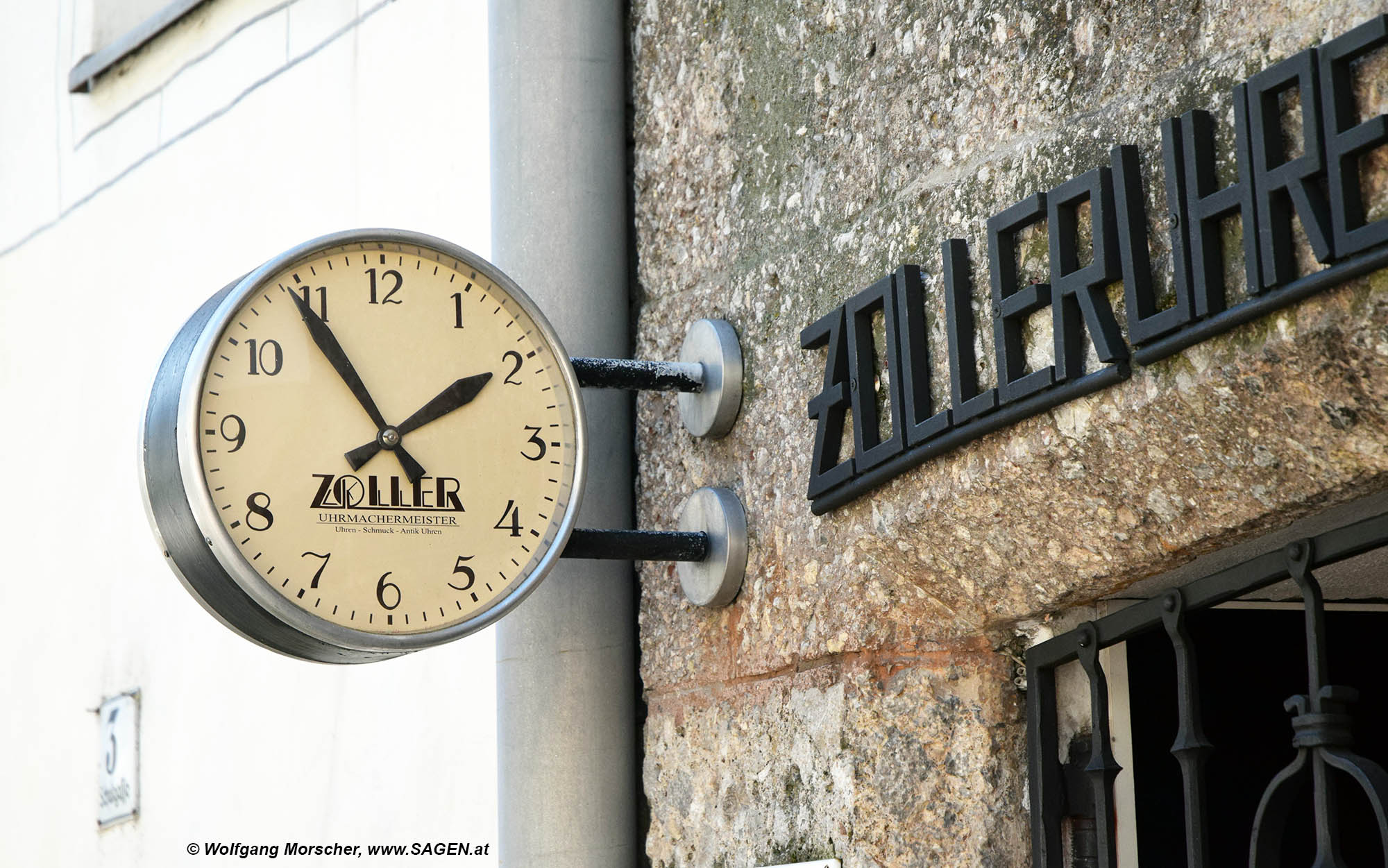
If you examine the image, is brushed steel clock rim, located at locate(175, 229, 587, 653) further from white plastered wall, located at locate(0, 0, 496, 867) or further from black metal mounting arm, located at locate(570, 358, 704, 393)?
white plastered wall, located at locate(0, 0, 496, 867)

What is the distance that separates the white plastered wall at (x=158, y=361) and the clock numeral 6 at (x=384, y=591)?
1.06 metres

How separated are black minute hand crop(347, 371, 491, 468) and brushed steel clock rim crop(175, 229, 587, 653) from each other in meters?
0.11

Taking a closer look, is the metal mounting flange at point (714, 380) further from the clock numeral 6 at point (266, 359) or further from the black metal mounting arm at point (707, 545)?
the clock numeral 6 at point (266, 359)

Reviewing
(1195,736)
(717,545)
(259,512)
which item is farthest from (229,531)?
(1195,736)

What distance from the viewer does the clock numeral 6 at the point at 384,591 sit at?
83.4 inches

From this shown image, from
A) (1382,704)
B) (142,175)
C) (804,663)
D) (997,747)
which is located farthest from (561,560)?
(142,175)

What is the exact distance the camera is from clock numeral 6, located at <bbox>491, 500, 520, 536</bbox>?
2.21 meters

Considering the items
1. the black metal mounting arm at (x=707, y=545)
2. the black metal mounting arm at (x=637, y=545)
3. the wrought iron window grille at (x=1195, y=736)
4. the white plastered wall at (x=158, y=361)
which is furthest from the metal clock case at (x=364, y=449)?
the white plastered wall at (x=158, y=361)

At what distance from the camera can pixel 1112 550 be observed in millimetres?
1933

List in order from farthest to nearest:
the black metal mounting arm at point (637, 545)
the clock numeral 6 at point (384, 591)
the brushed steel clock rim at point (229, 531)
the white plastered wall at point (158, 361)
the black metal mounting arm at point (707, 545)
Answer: the white plastered wall at point (158, 361) → the black metal mounting arm at point (707, 545) → the black metal mounting arm at point (637, 545) → the clock numeral 6 at point (384, 591) → the brushed steel clock rim at point (229, 531)

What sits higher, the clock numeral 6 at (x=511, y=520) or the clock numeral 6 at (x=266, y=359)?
the clock numeral 6 at (x=266, y=359)

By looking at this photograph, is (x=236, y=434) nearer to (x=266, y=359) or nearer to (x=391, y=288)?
(x=266, y=359)

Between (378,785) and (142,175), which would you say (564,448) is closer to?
(378,785)

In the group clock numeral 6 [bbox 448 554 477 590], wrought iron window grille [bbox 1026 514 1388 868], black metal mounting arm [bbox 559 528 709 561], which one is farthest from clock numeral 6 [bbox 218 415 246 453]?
wrought iron window grille [bbox 1026 514 1388 868]
